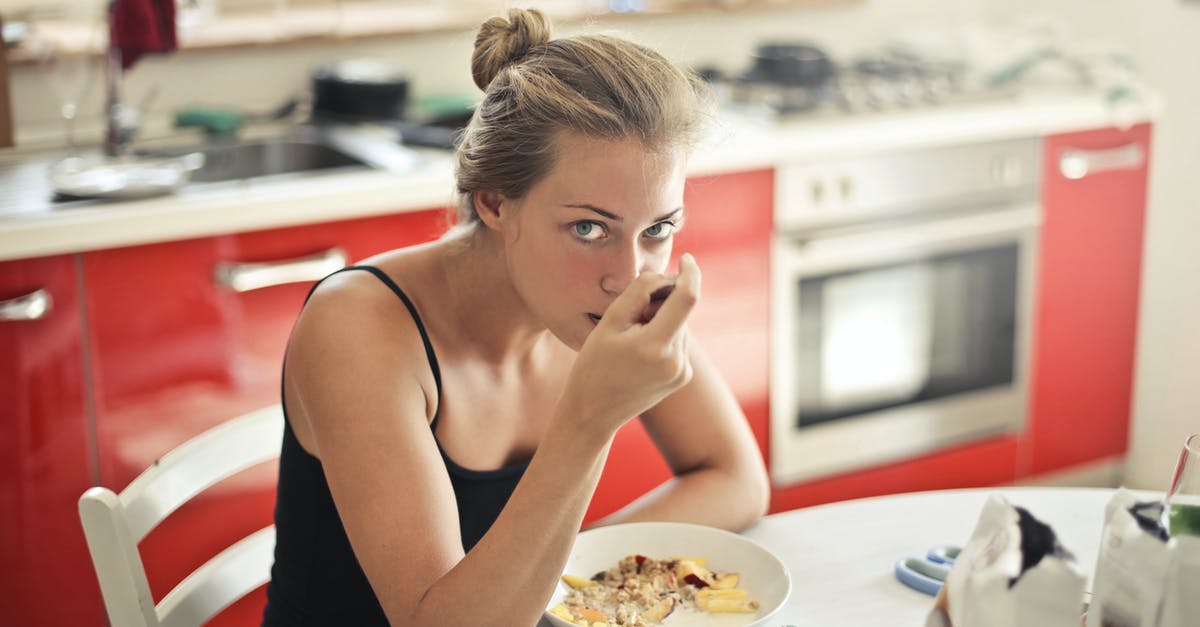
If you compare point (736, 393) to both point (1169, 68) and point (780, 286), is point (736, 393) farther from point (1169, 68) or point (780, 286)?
point (1169, 68)

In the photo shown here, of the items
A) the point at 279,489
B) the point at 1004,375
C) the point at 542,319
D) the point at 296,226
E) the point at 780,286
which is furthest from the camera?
the point at 1004,375

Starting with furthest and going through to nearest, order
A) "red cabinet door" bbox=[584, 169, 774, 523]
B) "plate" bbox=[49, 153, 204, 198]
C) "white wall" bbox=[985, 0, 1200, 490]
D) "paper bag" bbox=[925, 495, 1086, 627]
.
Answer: "white wall" bbox=[985, 0, 1200, 490]
"red cabinet door" bbox=[584, 169, 774, 523]
"plate" bbox=[49, 153, 204, 198]
"paper bag" bbox=[925, 495, 1086, 627]

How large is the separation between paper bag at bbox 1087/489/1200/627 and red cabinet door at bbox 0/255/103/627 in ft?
5.13

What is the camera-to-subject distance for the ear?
124 cm

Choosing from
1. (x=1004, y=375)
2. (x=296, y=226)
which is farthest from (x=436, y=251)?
(x=1004, y=375)

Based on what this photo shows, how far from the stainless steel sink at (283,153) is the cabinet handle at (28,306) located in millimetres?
577

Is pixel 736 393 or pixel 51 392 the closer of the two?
pixel 51 392

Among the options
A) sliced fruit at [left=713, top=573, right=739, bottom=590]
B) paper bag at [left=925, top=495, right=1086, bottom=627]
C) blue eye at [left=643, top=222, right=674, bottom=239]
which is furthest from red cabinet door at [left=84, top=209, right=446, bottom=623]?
paper bag at [left=925, top=495, right=1086, bottom=627]

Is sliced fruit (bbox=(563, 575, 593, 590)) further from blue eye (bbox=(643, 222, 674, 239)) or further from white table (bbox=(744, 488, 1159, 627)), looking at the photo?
blue eye (bbox=(643, 222, 674, 239))

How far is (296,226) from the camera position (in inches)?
80.5

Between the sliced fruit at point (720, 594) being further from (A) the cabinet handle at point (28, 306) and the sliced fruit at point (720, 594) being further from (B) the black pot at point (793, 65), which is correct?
(B) the black pot at point (793, 65)

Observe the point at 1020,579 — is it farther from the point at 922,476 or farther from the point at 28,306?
the point at 922,476

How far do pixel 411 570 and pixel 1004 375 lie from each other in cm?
203

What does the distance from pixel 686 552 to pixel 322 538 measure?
1.22 feet
